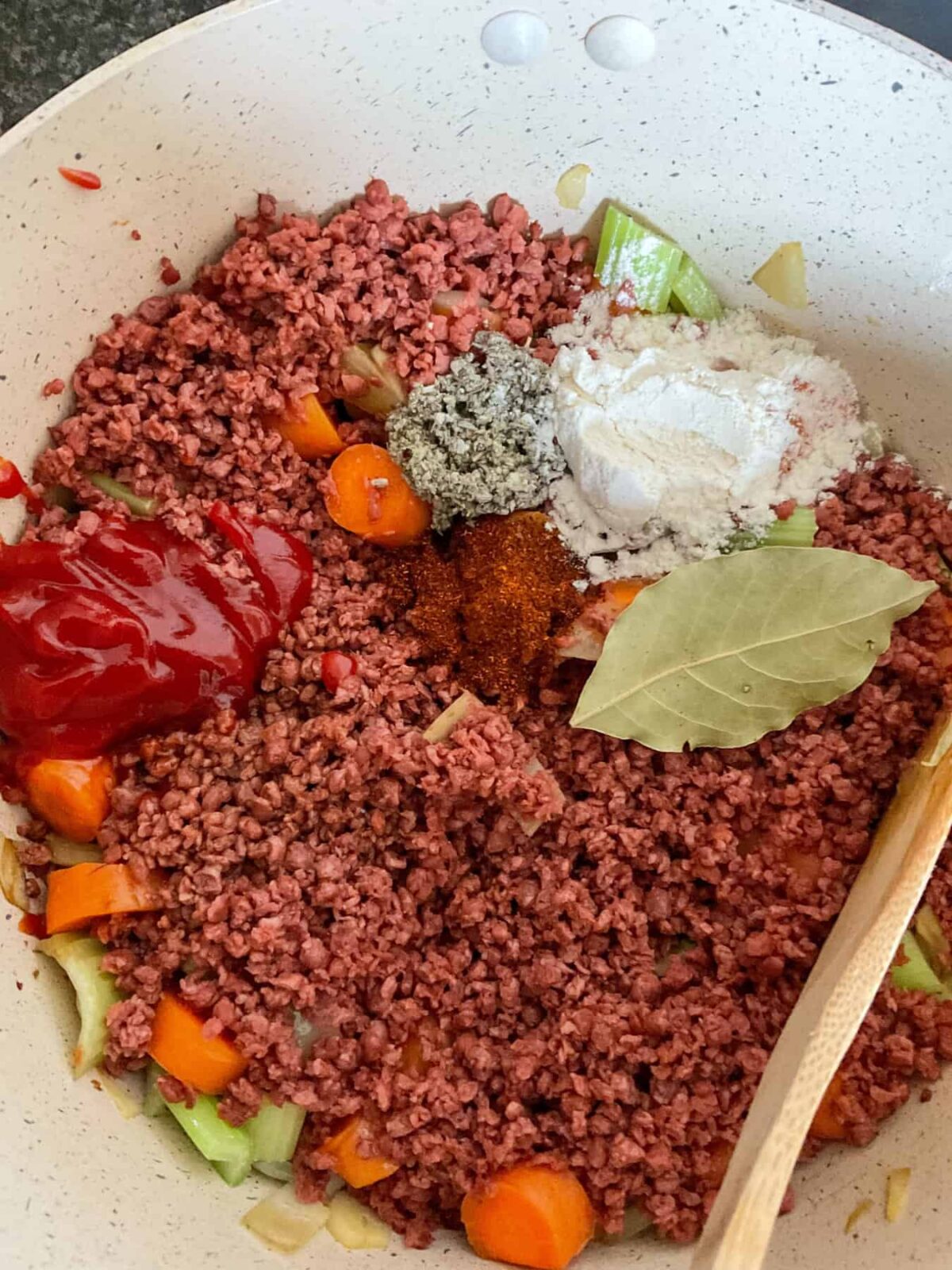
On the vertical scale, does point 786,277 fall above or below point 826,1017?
above

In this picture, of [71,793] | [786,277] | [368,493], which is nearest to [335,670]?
[368,493]

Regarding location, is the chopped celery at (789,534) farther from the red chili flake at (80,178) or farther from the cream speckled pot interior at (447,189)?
the red chili flake at (80,178)

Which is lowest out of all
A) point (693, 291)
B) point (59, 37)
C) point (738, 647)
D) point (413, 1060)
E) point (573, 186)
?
point (413, 1060)

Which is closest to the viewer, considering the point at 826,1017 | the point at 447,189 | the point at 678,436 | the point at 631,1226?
the point at 826,1017

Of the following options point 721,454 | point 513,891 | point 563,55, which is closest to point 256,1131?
point 513,891

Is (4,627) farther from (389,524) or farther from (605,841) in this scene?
(605,841)

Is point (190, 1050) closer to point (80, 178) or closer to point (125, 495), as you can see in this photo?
point (125, 495)
